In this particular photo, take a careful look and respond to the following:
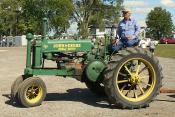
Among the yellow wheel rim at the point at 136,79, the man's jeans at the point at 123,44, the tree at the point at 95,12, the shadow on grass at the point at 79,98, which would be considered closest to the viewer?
the yellow wheel rim at the point at 136,79

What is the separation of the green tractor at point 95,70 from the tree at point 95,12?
69.3m

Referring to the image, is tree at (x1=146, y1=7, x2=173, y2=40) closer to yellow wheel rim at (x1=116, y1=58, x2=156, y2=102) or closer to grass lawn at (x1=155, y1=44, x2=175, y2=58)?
grass lawn at (x1=155, y1=44, x2=175, y2=58)

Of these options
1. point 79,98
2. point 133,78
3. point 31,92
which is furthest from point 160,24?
point 31,92

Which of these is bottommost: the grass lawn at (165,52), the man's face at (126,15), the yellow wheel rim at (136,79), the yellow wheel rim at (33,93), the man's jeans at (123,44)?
the grass lawn at (165,52)

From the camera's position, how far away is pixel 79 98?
1125 centimetres

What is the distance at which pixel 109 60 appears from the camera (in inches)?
413

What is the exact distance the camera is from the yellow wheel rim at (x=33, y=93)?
9.93 m

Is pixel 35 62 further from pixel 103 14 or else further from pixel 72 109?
pixel 103 14

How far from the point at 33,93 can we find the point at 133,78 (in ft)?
7.32

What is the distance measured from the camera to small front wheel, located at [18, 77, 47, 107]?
384 inches

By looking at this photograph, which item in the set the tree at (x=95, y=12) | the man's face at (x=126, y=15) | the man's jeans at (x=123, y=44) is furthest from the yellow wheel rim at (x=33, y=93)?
the tree at (x=95, y=12)

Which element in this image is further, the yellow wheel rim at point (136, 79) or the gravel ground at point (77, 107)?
the yellow wheel rim at point (136, 79)

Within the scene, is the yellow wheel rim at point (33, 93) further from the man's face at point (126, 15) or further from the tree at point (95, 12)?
the tree at point (95, 12)

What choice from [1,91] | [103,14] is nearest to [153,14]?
[103,14]
